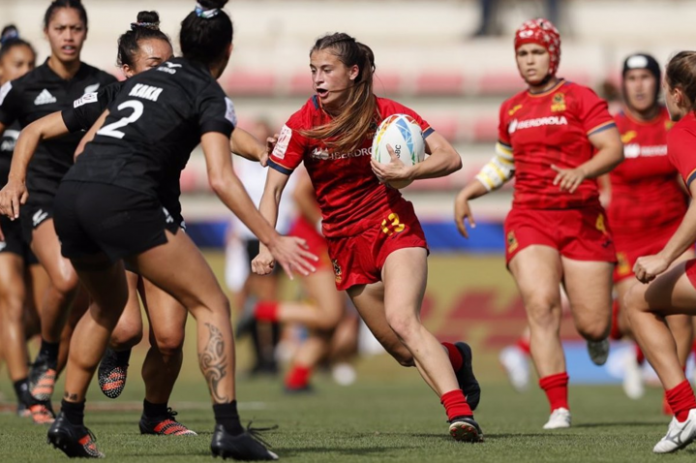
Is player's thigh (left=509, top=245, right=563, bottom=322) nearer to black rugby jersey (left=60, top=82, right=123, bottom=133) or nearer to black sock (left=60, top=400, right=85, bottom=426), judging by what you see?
black rugby jersey (left=60, top=82, right=123, bottom=133)

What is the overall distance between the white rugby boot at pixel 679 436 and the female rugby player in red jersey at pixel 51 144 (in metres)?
4.09

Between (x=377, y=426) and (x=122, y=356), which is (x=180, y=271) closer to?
(x=122, y=356)

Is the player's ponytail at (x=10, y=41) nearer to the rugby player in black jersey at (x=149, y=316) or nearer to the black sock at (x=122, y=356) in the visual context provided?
the rugby player in black jersey at (x=149, y=316)

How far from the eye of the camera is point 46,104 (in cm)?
852

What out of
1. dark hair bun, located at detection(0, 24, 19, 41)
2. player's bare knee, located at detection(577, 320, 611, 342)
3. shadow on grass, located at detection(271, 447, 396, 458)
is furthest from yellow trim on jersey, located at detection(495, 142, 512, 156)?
dark hair bun, located at detection(0, 24, 19, 41)

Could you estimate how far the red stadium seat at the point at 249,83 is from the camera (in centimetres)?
2720

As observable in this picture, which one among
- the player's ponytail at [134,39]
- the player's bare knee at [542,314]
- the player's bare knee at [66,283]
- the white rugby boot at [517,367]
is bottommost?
the white rugby boot at [517,367]

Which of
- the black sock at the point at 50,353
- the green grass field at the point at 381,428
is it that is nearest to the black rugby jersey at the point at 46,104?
the black sock at the point at 50,353

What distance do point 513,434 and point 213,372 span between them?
2.46m

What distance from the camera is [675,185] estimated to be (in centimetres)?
991

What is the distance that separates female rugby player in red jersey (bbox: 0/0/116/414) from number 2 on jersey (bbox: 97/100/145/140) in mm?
2813

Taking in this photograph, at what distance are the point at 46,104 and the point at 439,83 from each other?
64.2 ft

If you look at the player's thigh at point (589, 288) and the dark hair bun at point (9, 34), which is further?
the dark hair bun at point (9, 34)

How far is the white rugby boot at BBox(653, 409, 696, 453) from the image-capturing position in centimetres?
605
